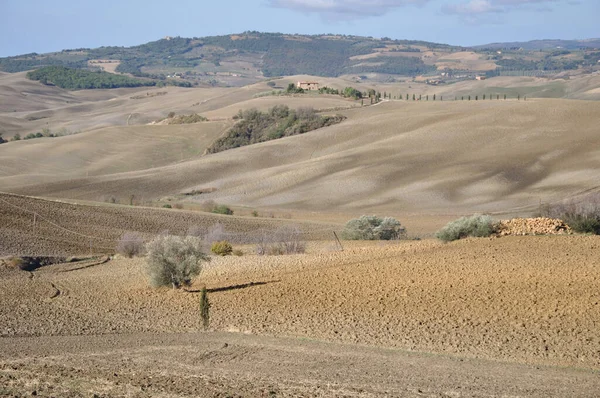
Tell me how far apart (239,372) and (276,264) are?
1396 cm

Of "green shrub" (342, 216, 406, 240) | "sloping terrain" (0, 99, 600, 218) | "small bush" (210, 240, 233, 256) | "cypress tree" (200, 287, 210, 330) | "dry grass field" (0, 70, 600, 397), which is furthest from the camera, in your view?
"sloping terrain" (0, 99, 600, 218)

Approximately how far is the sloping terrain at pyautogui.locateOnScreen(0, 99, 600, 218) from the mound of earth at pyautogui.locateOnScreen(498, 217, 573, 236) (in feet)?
70.7

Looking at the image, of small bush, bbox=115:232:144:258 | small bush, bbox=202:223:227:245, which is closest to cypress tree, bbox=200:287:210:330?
small bush, bbox=115:232:144:258

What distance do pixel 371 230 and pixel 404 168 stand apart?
1330 inches

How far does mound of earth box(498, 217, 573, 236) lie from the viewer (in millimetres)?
29609

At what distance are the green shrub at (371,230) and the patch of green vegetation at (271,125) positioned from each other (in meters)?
63.1

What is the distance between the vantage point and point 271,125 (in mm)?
110562

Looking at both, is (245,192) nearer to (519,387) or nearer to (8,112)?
(519,387)

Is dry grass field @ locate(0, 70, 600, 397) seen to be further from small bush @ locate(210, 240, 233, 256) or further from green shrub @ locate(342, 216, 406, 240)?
green shrub @ locate(342, 216, 406, 240)

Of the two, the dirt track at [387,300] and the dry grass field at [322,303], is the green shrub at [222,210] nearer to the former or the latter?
the dry grass field at [322,303]

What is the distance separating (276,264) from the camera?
2945cm

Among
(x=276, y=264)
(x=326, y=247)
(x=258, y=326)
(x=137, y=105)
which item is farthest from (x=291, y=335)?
(x=137, y=105)

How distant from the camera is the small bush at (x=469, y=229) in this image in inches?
1198

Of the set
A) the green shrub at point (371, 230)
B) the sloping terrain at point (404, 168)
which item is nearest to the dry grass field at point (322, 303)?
the sloping terrain at point (404, 168)
